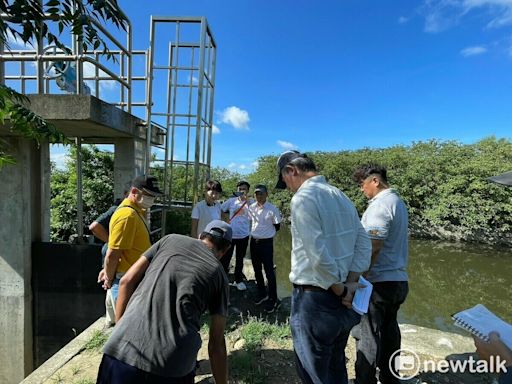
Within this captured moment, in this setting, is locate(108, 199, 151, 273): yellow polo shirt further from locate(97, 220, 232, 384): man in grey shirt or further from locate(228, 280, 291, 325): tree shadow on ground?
locate(228, 280, 291, 325): tree shadow on ground

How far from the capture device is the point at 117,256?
2670 mm

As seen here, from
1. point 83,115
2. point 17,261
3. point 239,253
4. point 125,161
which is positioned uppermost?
point 83,115

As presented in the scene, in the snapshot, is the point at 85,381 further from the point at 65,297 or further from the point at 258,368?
the point at 65,297

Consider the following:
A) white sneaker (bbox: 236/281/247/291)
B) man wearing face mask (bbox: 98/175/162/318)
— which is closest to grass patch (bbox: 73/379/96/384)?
man wearing face mask (bbox: 98/175/162/318)

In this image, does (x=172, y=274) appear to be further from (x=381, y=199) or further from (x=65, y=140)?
(x=381, y=199)

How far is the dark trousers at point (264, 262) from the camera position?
462 cm

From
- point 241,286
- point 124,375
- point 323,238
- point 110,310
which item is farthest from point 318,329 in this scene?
point 241,286

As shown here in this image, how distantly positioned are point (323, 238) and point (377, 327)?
107 cm

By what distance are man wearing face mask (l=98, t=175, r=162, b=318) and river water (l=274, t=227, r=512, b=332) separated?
513 centimetres

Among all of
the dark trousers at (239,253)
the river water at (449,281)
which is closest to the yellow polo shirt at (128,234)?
the dark trousers at (239,253)

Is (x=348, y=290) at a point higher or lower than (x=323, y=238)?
lower

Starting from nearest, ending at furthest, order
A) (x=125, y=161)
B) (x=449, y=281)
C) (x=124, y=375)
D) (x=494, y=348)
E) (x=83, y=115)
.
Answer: (x=494, y=348)
(x=124, y=375)
(x=83, y=115)
(x=125, y=161)
(x=449, y=281)

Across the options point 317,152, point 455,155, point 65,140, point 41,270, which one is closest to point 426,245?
point 455,155

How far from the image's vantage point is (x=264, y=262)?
15.3 ft
